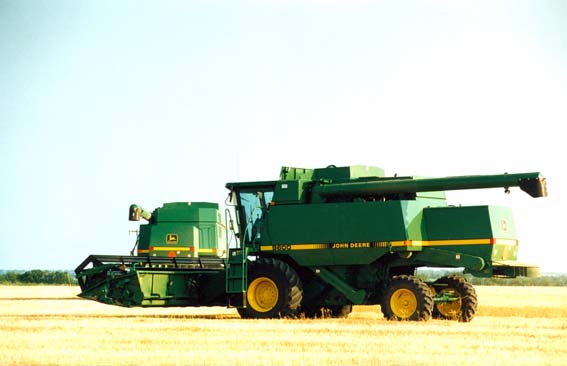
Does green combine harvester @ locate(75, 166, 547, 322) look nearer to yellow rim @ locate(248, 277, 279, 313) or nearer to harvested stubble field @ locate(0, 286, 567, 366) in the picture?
yellow rim @ locate(248, 277, 279, 313)

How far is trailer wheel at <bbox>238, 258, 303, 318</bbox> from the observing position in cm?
2534

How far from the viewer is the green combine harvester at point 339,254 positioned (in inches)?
944

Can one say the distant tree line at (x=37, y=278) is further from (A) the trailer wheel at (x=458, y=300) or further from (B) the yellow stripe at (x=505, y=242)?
(B) the yellow stripe at (x=505, y=242)

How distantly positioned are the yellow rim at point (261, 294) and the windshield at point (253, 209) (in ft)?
5.15

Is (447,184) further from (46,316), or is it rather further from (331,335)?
(46,316)

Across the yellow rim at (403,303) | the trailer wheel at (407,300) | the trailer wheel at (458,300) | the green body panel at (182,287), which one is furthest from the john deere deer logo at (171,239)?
the yellow rim at (403,303)

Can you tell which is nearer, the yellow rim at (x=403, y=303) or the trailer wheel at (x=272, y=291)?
the yellow rim at (x=403, y=303)

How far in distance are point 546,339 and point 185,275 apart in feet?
36.3

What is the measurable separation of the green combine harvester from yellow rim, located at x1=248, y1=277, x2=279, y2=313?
0.03 m

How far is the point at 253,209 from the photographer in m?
27.2

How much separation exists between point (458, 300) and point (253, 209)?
6.14m

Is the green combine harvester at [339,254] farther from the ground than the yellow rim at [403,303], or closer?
farther from the ground

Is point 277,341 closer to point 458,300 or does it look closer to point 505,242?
point 458,300

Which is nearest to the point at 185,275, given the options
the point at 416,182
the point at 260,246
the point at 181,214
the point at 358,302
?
the point at 260,246
